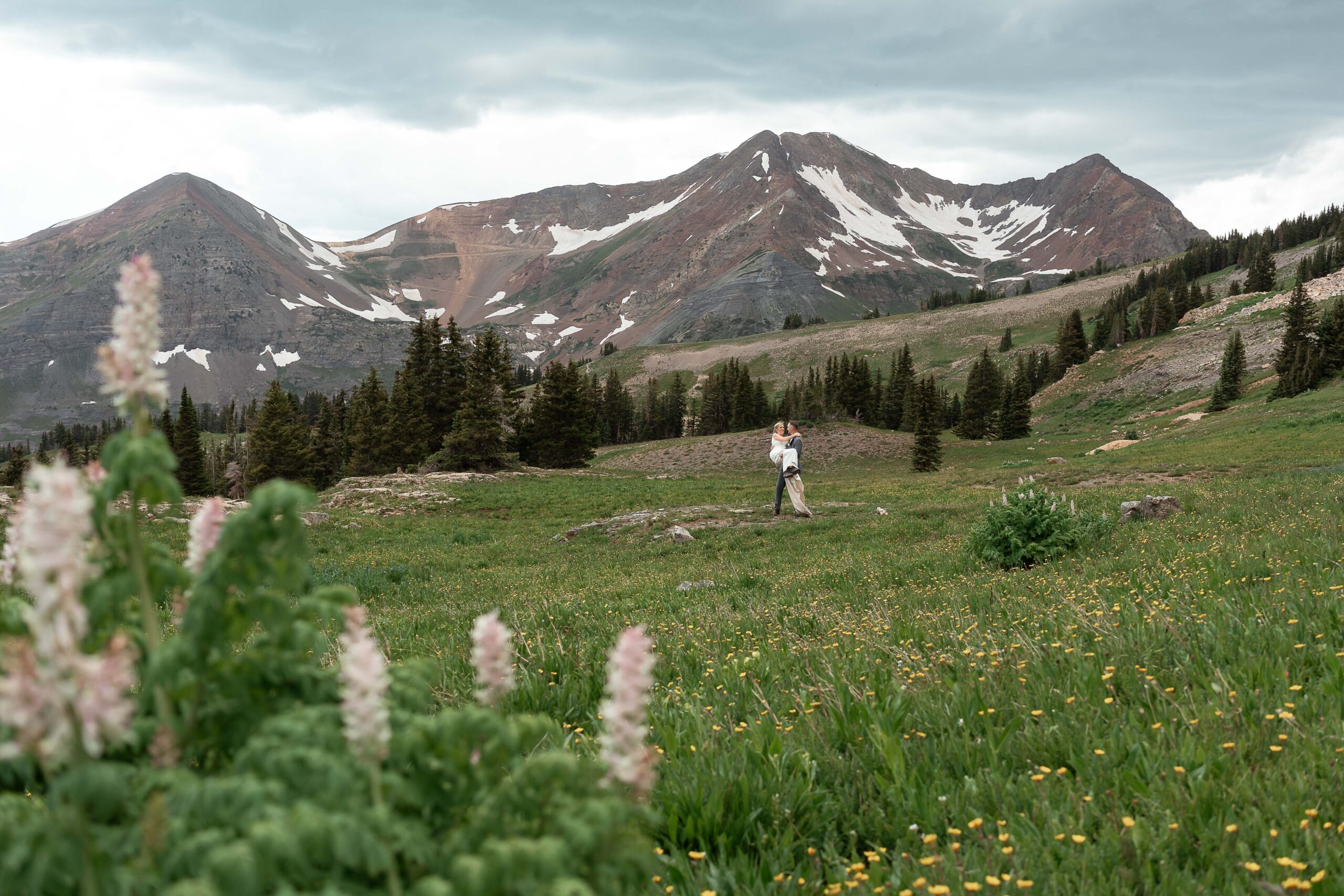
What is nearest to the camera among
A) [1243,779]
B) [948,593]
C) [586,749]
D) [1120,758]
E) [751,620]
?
[1243,779]

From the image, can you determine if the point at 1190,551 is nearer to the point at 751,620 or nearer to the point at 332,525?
the point at 751,620

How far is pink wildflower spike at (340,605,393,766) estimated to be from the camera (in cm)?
151

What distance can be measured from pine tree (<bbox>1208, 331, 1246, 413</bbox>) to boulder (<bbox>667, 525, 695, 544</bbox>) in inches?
2113

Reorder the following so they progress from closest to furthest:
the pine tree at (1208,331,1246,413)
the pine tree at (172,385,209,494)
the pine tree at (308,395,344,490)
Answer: the pine tree at (1208,331,1246,413) < the pine tree at (172,385,209,494) < the pine tree at (308,395,344,490)

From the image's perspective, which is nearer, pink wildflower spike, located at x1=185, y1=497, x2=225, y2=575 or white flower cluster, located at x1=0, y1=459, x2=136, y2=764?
white flower cluster, located at x1=0, y1=459, x2=136, y2=764

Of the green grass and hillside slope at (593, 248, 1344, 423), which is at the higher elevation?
hillside slope at (593, 248, 1344, 423)

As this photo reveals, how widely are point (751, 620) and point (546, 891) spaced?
269 inches

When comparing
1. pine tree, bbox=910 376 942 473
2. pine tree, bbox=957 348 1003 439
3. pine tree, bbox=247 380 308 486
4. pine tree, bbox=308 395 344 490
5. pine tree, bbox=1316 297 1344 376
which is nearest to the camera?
pine tree, bbox=1316 297 1344 376

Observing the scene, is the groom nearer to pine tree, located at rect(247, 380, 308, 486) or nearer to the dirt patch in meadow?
the dirt patch in meadow

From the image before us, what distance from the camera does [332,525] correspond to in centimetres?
2520

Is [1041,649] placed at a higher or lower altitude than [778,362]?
lower

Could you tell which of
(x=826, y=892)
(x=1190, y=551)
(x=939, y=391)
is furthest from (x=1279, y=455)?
(x=939, y=391)

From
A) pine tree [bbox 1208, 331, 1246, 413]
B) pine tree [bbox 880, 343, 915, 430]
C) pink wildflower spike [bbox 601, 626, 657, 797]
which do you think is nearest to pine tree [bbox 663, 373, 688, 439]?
Answer: pine tree [bbox 880, 343, 915, 430]

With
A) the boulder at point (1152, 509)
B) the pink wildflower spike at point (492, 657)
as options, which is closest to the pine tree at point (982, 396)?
the boulder at point (1152, 509)
